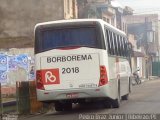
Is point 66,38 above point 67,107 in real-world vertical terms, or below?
above

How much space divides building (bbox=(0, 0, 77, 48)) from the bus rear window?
1815 centimetres

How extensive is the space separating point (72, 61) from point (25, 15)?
67.1 ft

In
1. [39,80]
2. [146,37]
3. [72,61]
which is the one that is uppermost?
[146,37]

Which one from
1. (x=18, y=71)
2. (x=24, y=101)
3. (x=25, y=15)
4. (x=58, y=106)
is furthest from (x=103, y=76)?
(x=25, y=15)

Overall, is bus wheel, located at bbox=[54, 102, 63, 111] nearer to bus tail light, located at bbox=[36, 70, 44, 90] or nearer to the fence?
the fence

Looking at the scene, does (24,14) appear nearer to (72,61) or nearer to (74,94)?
(72,61)

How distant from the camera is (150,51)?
266ft

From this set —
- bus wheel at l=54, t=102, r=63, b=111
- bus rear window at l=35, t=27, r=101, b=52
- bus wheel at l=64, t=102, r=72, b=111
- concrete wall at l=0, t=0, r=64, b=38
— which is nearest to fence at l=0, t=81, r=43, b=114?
bus wheel at l=54, t=102, r=63, b=111

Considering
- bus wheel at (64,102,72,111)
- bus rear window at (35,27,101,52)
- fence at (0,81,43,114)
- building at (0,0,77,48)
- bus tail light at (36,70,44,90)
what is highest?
building at (0,0,77,48)

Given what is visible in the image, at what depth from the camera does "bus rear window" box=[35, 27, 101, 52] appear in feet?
62.7

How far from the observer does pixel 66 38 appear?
63.2 feet

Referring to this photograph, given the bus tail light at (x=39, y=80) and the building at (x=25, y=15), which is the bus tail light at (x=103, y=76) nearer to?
the bus tail light at (x=39, y=80)

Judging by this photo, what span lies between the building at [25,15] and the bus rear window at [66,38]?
1815 centimetres

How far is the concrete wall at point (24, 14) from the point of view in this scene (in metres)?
38.3
